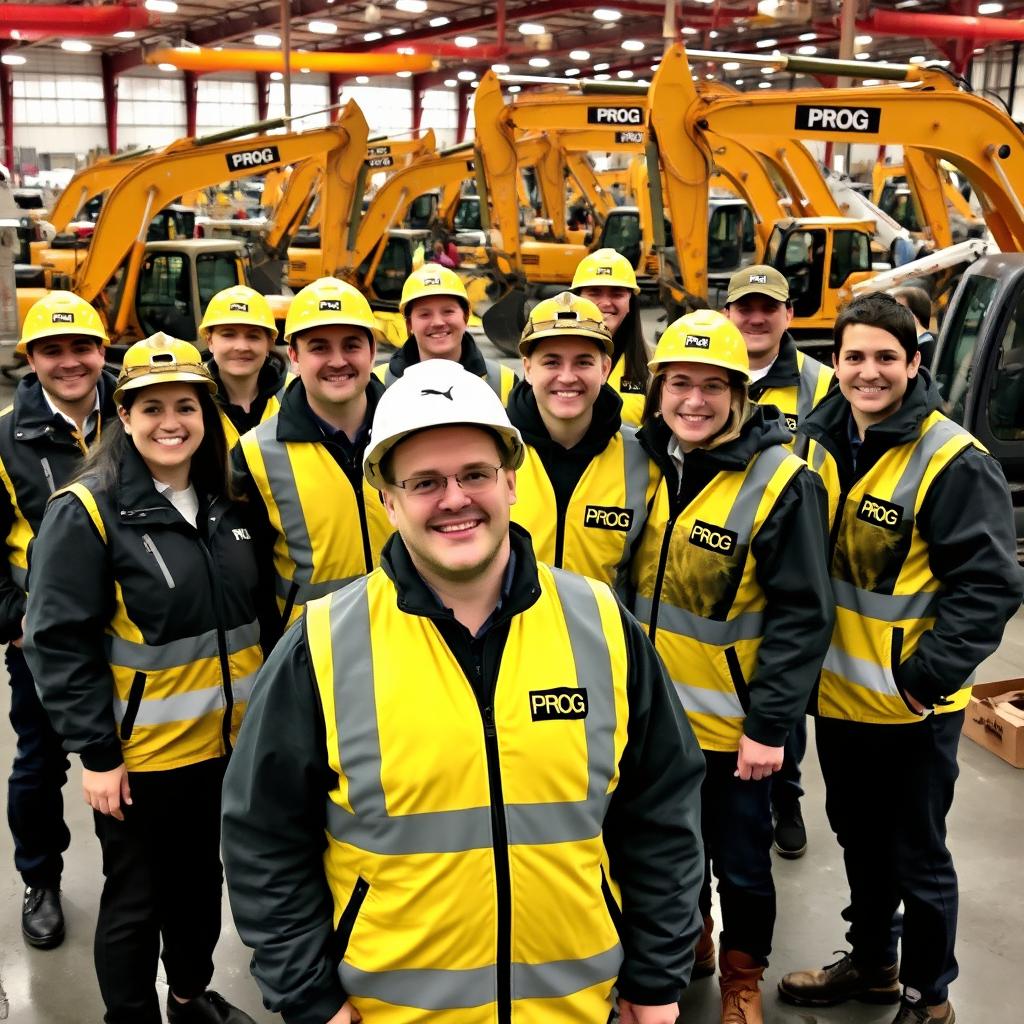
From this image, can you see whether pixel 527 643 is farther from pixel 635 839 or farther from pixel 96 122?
pixel 96 122

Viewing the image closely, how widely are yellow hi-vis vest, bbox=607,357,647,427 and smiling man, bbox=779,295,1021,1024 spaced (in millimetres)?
807

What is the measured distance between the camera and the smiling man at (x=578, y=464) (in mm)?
3021

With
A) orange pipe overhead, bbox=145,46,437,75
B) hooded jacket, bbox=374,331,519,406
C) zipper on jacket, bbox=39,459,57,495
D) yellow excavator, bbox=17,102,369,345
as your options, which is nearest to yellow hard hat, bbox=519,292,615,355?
hooded jacket, bbox=374,331,519,406

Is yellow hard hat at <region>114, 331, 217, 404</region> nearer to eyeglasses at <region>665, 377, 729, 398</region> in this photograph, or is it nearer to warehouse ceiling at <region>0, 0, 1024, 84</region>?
eyeglasses at <region>665, 377, 729, 398</region>

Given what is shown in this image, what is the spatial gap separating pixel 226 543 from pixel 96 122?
119 ft

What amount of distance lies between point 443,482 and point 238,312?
9.58ft

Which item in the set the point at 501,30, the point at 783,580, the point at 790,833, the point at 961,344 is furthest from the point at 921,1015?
the point at 501,30

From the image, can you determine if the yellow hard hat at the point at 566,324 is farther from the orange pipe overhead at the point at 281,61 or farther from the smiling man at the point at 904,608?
the orange pipe overhead at the point at 281,61

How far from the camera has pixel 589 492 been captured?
302cm

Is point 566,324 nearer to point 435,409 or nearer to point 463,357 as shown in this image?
point 435,409

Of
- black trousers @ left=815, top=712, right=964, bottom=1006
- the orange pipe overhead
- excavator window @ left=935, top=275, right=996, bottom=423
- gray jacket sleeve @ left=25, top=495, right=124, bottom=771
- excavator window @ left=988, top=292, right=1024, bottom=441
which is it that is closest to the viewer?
gray jacket sleeve @ left=25, top=495, right=124, bottom=771

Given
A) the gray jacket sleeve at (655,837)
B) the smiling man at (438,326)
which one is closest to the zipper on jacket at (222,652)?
the gray jacket sleeve at (655,837)

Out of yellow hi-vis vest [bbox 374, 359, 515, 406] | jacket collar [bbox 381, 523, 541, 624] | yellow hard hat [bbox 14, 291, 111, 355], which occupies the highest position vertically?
yellow hard hat [bbox 14, 291, 111, 355]

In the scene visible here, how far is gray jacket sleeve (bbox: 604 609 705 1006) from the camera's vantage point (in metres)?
1.95
